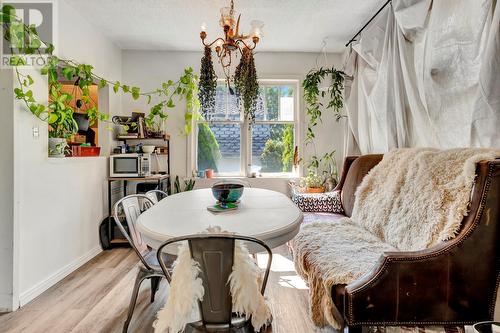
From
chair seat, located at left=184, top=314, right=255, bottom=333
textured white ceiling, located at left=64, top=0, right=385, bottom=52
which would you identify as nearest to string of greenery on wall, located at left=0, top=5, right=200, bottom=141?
textured white ceiling, located at left=64, top=0, right=385, bottom=52

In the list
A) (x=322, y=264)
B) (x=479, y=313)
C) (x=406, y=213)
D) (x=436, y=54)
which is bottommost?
(x=479, y=313)

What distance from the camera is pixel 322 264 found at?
1.72 meters

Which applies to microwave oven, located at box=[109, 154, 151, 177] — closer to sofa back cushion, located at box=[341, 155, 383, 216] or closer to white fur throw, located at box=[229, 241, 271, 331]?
sofa back cushion, located at box=[341, 155, 383, 216]

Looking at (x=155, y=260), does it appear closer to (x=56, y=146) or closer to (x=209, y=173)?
(x=56, y=146)

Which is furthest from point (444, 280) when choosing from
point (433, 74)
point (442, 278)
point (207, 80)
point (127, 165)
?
point (127, 165)

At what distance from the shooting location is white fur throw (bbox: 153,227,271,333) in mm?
1040

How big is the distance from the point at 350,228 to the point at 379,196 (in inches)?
13.1

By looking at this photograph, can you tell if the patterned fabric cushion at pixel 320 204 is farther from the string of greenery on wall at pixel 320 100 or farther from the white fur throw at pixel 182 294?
the white fur throw at pixel 182 294

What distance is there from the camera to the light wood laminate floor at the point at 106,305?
1.88 metres

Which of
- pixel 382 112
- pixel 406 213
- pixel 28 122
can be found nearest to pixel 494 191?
pixel 406 213

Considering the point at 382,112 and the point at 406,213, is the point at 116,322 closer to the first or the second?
the point at 406,213

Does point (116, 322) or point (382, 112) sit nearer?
point (116, 322)

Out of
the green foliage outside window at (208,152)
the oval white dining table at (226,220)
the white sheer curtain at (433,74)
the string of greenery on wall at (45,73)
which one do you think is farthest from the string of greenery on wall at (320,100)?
the string of greenery on wall at (45,73)

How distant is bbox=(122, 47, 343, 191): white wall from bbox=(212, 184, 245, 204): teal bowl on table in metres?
2.05
